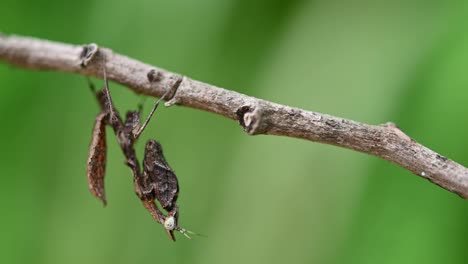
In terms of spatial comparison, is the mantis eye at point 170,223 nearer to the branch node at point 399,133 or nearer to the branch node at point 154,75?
the branch node at point 154,75

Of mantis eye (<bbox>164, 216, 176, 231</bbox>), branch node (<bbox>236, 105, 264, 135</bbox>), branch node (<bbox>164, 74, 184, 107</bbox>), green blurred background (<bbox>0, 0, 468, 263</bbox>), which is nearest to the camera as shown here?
branch node (<bbox>236, 105, 264, 135</bbox>)

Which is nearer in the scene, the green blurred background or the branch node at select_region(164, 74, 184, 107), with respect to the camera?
the branch node at select_region(164, 74, 184, 107)

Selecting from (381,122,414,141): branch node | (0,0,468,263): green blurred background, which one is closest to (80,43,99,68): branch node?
(0,0,468,263): green blurred background

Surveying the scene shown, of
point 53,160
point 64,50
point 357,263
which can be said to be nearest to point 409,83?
point 357,263

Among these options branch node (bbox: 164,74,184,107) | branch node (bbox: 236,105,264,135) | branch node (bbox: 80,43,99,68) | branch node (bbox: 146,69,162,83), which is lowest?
branch node (bbox: 236,105,264,135)

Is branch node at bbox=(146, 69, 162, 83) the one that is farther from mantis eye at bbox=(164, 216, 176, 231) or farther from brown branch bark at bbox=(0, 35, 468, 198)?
mantis eye at bbox=(164, 216, 176, 231)

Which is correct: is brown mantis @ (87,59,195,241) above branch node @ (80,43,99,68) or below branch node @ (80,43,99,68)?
below

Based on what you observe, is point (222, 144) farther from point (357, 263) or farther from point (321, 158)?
point (357, 263)

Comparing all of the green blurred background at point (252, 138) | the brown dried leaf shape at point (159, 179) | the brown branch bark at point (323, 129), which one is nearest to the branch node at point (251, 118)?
the brown branch bark at point (323, 129)
